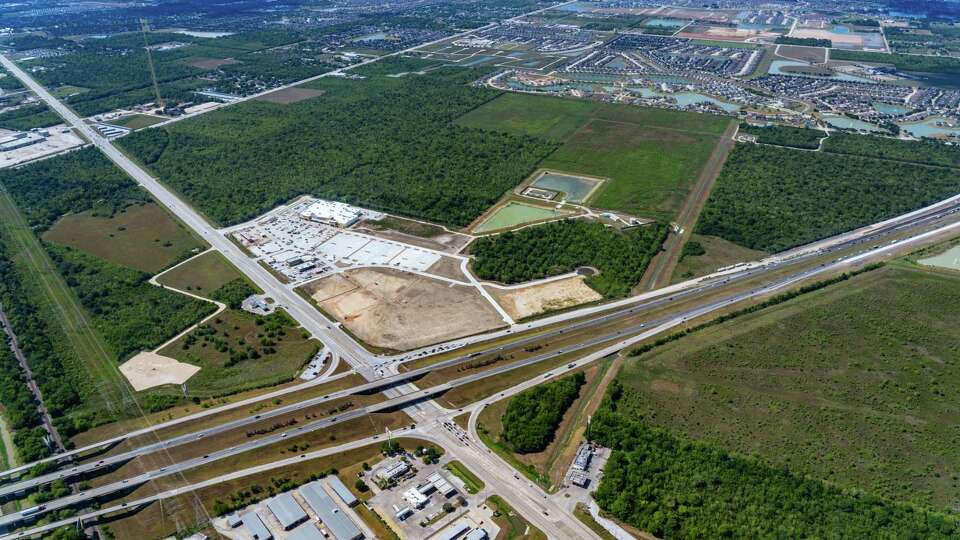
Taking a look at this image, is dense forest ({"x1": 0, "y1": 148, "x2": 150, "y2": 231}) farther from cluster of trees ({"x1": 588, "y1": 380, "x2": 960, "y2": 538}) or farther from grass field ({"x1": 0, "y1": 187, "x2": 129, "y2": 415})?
cluster of trees ({"x1": 588, "y1": 380, "x2": 960, "y2": 538})

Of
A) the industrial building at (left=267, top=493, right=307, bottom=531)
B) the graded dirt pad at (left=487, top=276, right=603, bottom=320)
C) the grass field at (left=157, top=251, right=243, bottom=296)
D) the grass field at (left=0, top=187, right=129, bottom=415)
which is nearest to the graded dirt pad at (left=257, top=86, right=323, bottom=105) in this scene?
the grass field at (left=0, top=187, right=129, bottom=415)

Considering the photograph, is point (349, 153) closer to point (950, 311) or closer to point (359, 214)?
point (359, 214)

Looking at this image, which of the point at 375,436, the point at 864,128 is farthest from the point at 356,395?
the point at 864,128

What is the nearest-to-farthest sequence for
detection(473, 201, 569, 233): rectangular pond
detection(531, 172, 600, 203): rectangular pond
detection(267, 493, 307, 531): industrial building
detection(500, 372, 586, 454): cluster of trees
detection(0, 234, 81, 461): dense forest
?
detection(267, 493, 307, 531): industrial building → detection(500, 372, 586, 454): cluster of trees → detection(0, 234, 81, 461): dense forest → detection(473, 201, 569, 233): rectangular pond → detection(531, 172, 600, 203): rectangular pond

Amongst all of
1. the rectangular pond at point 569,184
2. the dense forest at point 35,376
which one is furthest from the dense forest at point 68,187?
the rectangular pond at point 569,184

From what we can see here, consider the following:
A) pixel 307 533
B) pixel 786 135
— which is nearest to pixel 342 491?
pixel 307 533

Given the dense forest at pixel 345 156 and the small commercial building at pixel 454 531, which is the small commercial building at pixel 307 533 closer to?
the small commercial building at pixel 454 531
